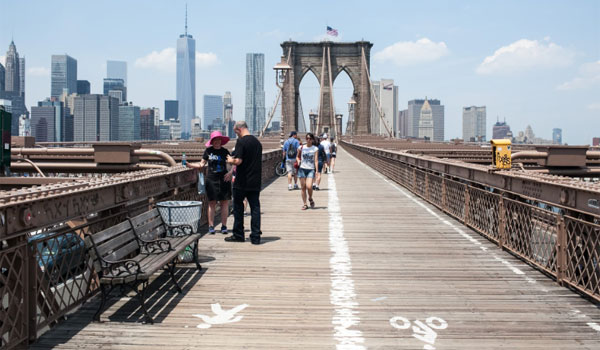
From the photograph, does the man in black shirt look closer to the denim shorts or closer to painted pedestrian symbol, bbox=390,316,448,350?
painted pedestrian symbol, bbox=390,316,448,350

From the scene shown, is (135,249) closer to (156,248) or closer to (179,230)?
(156,248)

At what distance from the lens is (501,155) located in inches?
351

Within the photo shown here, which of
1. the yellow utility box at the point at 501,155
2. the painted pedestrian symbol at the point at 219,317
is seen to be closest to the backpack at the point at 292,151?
the yellow utility box at the point at 501,155

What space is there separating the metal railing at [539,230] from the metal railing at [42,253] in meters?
4.83

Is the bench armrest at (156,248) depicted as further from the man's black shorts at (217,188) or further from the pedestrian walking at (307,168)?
the pedestrian walking at (307,168)

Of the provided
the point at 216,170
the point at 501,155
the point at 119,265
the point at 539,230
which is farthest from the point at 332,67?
the point at 119,265

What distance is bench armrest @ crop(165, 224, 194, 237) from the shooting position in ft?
23.9

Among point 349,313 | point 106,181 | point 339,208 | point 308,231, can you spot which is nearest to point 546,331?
point 349,313

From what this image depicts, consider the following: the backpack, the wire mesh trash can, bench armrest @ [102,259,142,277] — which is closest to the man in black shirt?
the wire mesh trash can

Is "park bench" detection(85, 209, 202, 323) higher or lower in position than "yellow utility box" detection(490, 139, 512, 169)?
lower

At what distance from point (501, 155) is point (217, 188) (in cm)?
431

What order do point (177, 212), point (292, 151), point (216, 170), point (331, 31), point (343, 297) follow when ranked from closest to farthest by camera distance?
point (343, 297) < point (177, 212) < point (216, 170) < point (292, 151) < point (331, 31)

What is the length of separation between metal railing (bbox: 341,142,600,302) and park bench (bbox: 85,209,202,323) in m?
4.15

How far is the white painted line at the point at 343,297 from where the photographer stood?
4.99 m
